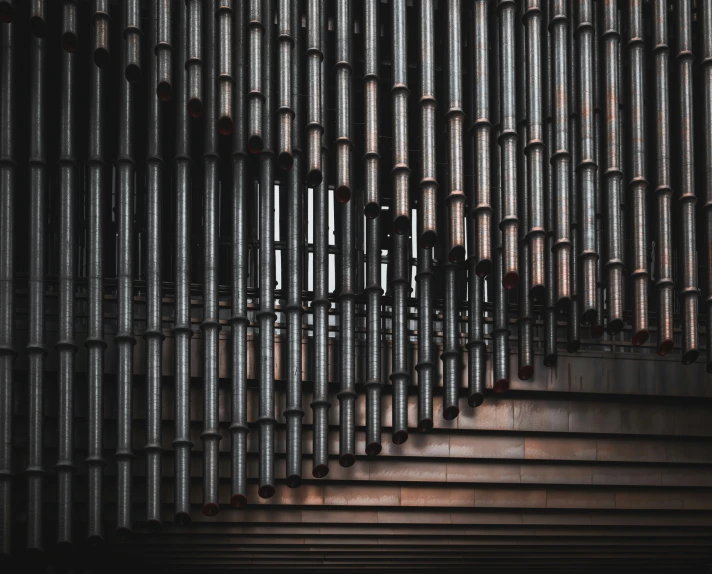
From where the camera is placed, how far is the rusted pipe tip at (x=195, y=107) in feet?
40.6

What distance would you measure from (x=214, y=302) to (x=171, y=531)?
110 inches

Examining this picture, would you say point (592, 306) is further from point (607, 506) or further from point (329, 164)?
point (329, 164)

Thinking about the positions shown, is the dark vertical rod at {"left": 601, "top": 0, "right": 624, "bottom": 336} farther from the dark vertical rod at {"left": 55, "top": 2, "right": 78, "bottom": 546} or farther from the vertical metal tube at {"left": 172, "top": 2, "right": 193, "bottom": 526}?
the dark vertical rod at {"left": 55, "top": 2, "right": 78, "bottom": 546}

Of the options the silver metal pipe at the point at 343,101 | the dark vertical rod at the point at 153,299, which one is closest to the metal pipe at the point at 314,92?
the silver metal pipe at the point at 343,101

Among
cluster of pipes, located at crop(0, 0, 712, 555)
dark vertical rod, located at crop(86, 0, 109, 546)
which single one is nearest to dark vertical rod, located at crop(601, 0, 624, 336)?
cluster of pipes, located at crop(0, 0, 712, 555)

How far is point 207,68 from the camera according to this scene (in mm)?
12852

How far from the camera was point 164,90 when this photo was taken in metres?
12.5

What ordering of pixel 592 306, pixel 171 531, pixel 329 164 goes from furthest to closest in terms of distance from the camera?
pixel 329 164, pixel 171 531, pixel 592 306

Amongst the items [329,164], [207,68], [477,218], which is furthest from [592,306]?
[207,68]

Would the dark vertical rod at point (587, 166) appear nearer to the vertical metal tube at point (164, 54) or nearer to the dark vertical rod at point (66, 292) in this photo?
the vertical metal tube at point (164, 54)

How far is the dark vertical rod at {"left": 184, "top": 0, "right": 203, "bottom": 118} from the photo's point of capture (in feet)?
40.7

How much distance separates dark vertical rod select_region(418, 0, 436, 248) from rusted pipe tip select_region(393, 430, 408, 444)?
210 cm

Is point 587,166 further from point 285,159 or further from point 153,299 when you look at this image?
point 153,299

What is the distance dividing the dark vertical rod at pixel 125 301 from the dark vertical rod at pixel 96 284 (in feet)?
0.62
